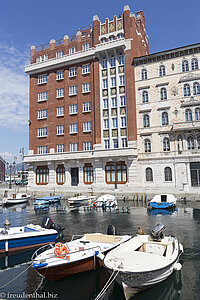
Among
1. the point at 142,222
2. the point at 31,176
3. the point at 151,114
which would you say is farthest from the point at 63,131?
the point at 142,222

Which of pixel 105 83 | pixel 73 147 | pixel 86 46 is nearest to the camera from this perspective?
pixel 105 83

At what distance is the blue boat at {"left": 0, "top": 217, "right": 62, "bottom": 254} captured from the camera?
15.8 meters

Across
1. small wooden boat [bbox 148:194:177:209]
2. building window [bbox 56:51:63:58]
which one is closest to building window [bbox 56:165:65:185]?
small wooden boat [bbox 148:194:177:209]

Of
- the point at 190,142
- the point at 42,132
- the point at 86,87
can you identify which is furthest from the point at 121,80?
the point at 42,132

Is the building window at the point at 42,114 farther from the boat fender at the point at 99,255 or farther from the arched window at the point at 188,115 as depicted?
the boat fender at the point at 99,255

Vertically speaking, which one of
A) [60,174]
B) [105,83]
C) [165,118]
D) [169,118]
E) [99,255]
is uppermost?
[105,83]

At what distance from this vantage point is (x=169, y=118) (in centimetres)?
4559

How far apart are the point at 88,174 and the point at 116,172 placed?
6527mm

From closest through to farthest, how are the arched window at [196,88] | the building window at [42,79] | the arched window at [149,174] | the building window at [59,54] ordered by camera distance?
1. the arched window at [196,88]
2. the arched window at [149,174]
3. the building window at [59,54]
4. the building window at [42,79]

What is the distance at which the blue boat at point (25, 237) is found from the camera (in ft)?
51.7

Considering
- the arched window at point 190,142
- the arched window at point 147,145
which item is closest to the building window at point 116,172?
the arched window at point 147,145

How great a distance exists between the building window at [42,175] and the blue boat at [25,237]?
36500mm

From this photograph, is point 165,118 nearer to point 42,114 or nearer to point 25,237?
point 42,114

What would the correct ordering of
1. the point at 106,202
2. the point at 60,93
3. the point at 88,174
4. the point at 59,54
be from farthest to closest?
the point at 59,54, the point at 60,93, the point at 88,174, the point at 106,202
